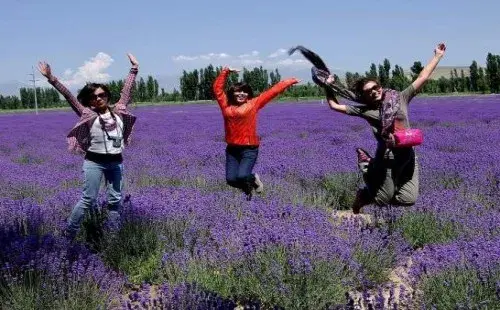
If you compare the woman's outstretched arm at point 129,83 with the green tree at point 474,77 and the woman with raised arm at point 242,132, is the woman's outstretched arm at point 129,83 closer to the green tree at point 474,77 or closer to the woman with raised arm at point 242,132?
the woman with raised arm at point 242,132

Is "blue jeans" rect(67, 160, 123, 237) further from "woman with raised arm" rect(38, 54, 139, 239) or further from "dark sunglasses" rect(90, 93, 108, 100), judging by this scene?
"dark sunglasses" rect(90, 93, 108, 100)

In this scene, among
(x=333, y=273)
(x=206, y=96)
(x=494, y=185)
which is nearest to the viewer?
(x=333, y=273)

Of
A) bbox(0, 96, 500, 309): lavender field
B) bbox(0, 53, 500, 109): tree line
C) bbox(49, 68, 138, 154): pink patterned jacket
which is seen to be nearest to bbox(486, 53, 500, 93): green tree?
bbox(0, 53, 500, 109): tree line

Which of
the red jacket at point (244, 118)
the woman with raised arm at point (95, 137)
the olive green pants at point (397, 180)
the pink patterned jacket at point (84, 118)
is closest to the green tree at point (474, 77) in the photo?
the red jacket at point (244, 118)

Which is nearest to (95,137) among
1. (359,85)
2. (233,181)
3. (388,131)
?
(233,181)

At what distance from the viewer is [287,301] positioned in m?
2.93

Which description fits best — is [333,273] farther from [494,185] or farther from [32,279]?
[494,185]

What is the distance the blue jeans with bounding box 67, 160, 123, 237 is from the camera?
4.32 metres

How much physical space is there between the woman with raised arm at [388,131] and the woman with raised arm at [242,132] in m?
1.43

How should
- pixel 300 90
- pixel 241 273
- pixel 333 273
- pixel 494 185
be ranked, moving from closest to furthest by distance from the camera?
pixel 333 273 → pixel 241 273 → pixel 494 185 → pixel 300 90

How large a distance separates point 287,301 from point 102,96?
7.64 ft

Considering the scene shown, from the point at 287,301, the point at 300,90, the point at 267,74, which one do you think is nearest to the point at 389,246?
the point at 287,301

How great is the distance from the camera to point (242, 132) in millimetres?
5566

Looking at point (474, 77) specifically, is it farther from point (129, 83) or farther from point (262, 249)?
point (262, 249)
